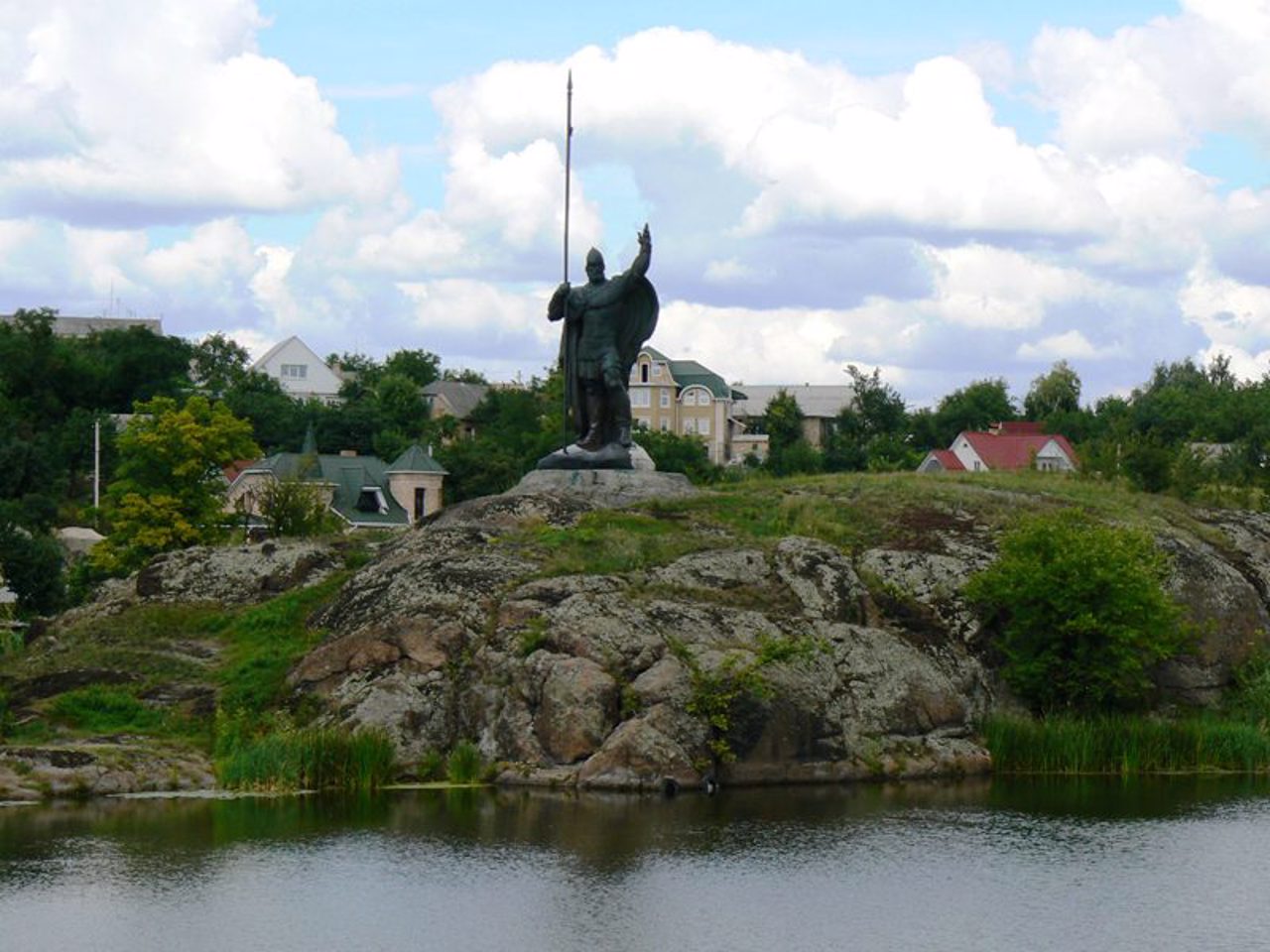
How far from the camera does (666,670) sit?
3997cm

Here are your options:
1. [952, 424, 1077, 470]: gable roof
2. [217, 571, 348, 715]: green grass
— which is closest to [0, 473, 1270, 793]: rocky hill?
[217, 571, 348, 715]: green grass

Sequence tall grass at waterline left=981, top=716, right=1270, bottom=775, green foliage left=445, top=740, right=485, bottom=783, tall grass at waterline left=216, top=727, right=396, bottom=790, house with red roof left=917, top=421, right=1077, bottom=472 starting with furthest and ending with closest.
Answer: house with red roof left=917, top=421, right=1077, bottom=472
tall grass at waterline left=981, top=716, right=1270, bottom=775
green foliage left=445, top=740, right=485, bottom=783
tall grass at waterline left=216, top=727, right=396, bottom=790

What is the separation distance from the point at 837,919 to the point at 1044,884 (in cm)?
373

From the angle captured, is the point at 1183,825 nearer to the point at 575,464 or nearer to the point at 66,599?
the point at 575,464

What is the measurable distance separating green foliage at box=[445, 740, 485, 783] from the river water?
753mm

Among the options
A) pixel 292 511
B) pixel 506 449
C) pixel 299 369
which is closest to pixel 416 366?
pixel 299 369

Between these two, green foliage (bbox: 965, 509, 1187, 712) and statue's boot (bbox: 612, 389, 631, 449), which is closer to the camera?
green foliage (bbox: 965, 509, 1187, 712)

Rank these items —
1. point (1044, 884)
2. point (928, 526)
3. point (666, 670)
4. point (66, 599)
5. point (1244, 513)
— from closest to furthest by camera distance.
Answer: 1. point (1044, 884)
2. point (666, 670)
3. point (928, 526)
4. point (1244, 513)
5. point (66, 599)

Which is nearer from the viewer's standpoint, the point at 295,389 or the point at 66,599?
the point at 66,599

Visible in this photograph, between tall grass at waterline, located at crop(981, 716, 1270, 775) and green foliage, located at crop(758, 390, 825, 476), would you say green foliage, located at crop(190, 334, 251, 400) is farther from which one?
tall grass at waterline, located at crop(981, 716, 1270, 775)

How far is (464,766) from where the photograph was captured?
39.8 metres

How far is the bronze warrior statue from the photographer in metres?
49.7

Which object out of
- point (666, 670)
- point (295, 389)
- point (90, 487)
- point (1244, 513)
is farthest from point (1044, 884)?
point (295, 389)

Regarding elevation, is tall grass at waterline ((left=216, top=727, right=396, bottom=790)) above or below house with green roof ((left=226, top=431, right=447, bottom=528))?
below
